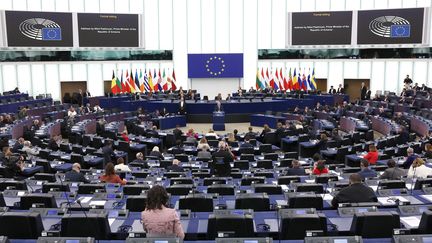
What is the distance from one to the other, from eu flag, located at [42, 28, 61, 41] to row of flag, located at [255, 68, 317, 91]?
1442 cm

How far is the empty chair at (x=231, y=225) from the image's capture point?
6.17 metres

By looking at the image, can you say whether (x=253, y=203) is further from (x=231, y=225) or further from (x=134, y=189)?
(x=134, y=189)

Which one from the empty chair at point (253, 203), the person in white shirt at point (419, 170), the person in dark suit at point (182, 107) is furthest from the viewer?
the person in dark suit at point (182, 107)

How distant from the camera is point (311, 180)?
34.5 feet

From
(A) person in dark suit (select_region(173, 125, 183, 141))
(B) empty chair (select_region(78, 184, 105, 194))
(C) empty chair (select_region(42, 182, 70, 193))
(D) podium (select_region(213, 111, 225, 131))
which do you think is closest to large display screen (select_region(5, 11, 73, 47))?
(D) podium (select_region(213, 111, 225, 131))

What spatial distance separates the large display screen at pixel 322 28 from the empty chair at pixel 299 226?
28923 mm

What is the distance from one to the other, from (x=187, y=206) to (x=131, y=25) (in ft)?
93.3

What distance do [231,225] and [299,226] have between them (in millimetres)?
868

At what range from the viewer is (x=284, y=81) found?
116 ft

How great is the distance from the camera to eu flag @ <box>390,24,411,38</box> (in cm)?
3186

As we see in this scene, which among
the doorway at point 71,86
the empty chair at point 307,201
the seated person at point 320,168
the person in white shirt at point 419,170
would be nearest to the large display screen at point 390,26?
the doorway at point 71,86

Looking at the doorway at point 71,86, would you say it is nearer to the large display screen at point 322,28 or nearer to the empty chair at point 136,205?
the large display screen at point 322,28

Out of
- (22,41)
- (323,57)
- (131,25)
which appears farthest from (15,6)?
(323,57)

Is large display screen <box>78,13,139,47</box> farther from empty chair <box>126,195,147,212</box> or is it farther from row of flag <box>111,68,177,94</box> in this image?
empty chair <box>126,195,147,212</box>
